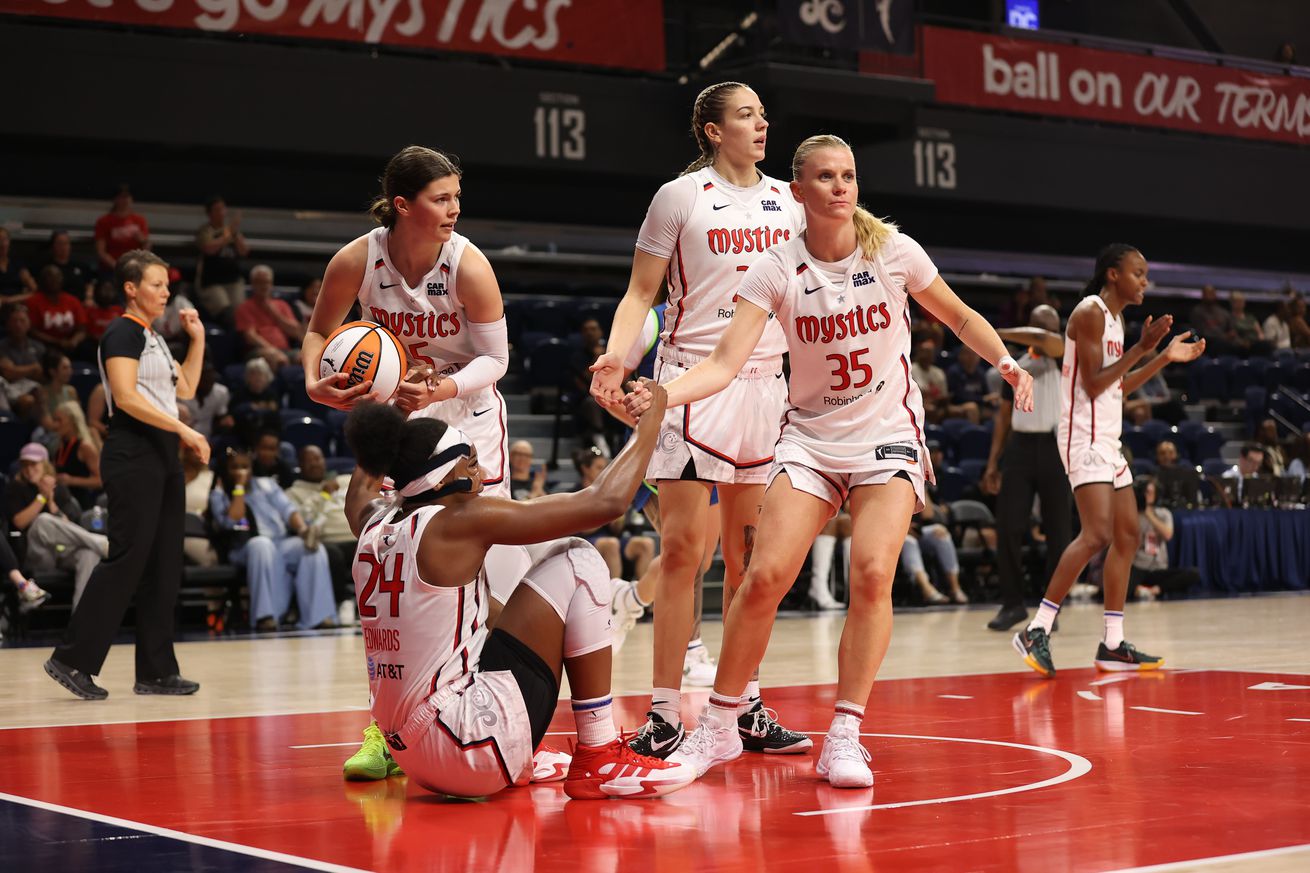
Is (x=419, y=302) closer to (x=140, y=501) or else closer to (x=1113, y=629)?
(x=140, y=501)

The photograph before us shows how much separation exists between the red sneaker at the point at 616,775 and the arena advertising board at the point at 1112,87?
46.2 ft

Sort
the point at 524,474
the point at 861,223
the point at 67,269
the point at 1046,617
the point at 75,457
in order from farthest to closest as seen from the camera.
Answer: the point at 67,269
the point at 524,474
the point at 75,457
the point at 1046,617
the point at 861,223

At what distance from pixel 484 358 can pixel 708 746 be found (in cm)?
141

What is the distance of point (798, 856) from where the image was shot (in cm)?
359

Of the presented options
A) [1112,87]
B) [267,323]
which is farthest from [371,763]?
[1112,87]

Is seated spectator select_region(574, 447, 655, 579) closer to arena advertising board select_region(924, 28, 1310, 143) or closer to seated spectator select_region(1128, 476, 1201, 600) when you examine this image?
seated spectator select_region(1128, 476, 1201, 600)

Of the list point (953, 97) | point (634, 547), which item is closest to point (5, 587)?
point (634, 547)

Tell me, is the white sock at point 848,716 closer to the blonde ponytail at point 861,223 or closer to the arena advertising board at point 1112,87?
the blonde ponytail at point 861,223

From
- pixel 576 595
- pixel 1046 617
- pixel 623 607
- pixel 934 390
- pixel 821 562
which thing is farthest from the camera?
pixel 934 390

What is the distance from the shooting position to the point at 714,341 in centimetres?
550

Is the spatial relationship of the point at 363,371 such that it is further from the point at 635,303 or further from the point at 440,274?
the point at 635,303

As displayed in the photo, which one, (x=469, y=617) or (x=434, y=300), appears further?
(x=434, y=300)

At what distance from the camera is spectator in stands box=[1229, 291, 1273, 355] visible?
2039 cm

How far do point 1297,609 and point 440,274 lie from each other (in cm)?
941
